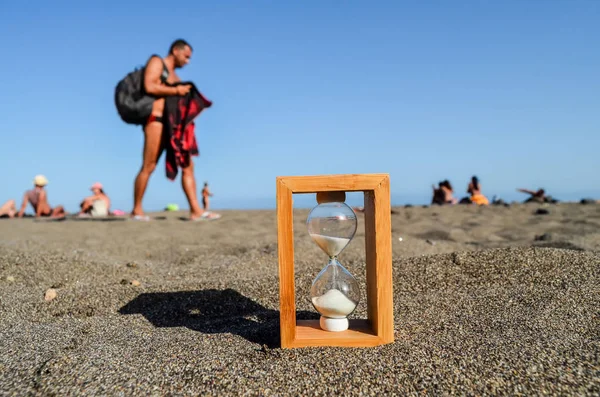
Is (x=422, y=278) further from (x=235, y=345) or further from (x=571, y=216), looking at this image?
(x=571, y=216)

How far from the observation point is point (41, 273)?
3885 millimetres

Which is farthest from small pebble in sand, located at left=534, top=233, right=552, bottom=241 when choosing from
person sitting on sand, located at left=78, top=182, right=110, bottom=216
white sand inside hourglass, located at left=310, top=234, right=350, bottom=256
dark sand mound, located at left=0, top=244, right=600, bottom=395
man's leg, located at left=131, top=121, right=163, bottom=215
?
person sitting on sand, located at left=78, top=182, right=110, bottom=216

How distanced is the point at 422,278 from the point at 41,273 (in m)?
2.93

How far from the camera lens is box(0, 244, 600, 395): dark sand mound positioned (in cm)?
169

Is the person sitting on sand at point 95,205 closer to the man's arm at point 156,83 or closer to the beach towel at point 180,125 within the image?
the beach towel at point 180,125

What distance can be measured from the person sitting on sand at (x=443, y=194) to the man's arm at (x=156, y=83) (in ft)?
26.3

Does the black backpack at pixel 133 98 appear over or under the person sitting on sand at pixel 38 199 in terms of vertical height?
over

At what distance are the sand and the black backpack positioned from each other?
2.46 meters

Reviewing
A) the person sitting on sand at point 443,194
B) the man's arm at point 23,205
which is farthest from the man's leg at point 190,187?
the person sitting on sand at point 443,194

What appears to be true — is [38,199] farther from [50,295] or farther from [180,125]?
[50,295]

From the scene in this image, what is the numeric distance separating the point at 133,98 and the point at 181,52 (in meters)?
1.06

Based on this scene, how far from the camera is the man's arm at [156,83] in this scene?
7.06 meters

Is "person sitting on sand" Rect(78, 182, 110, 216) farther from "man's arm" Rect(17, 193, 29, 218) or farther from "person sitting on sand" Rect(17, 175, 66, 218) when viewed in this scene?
"man's arm" Rect(17, 193, 29, 218)

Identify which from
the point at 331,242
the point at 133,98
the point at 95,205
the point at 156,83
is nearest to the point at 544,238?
the point at 331,242
